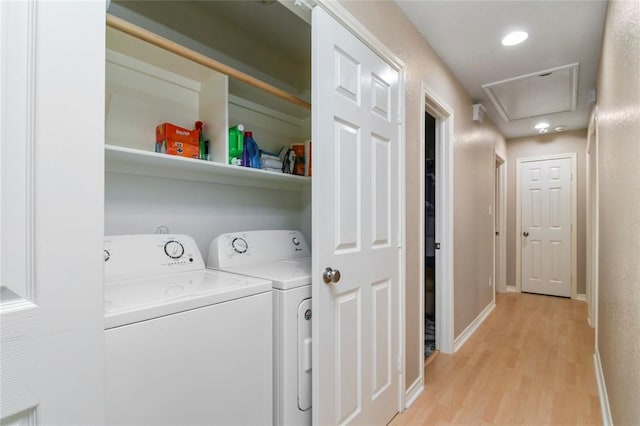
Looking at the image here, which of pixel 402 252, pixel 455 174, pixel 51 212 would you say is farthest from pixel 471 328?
pixel 51 212

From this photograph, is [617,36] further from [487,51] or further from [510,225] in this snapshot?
[510,225]

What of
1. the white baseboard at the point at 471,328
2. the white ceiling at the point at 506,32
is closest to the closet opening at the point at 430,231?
the white baseboard at the point at 471,328

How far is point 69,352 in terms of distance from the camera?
0.61 meters

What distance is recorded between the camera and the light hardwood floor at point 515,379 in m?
1.91

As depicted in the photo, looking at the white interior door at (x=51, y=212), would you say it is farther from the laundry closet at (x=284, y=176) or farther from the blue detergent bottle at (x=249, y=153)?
the blue detergent bottle at (x=249, y=153)

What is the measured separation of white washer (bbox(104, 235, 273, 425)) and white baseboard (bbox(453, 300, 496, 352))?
7.27ft

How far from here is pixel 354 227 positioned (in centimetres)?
152

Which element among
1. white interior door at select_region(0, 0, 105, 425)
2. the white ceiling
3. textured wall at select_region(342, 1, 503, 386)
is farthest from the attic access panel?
white interior door at select_region(0, 0, 105, 425)

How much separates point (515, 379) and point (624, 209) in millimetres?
1561

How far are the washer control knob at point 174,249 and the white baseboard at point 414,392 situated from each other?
5.20 feet

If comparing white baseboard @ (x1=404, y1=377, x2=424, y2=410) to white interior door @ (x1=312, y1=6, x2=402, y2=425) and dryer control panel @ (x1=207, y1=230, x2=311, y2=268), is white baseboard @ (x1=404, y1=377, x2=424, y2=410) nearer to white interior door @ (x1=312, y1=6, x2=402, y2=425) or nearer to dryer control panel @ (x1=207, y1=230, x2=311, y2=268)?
white interior door @ (x1=312, y1=6, x2=402, y2=425)

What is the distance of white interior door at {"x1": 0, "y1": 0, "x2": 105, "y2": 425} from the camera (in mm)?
529

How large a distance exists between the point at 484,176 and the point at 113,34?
361 centimetres

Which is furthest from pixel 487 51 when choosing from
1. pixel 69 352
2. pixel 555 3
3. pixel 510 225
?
pixel 510 225
